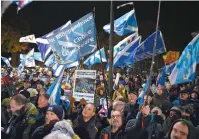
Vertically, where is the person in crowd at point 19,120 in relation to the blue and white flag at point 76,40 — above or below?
below

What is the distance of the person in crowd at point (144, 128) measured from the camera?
17.4ft

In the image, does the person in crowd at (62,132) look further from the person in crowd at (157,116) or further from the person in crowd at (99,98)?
the person in crowd at (99,98)

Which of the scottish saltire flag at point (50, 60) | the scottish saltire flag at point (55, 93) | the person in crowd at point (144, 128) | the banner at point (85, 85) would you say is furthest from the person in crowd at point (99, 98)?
the scottish saltire flag at point (50, 60)

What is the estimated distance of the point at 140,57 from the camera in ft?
33.7

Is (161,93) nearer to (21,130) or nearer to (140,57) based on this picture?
(140,57)

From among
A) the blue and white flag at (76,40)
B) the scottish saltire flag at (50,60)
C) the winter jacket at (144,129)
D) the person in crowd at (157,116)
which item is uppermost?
the scottish saltire flag at (50,60)

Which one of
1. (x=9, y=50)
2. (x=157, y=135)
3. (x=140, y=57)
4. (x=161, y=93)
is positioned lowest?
(x=157, y=135)

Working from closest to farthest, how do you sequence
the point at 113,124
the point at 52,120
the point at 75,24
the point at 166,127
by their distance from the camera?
the point at 52,120 → the point at 113,124 → the point at 166,127 → the point at 75,24

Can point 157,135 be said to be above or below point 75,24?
below

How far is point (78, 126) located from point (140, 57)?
16.9 ft

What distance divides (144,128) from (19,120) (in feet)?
5.89

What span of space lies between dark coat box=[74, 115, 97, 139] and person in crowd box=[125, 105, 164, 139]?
0.49 metres

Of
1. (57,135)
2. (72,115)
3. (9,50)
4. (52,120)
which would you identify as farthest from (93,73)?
(9,50)

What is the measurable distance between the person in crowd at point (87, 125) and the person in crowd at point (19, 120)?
0.68m
